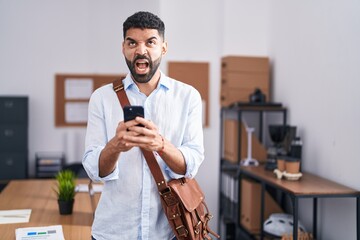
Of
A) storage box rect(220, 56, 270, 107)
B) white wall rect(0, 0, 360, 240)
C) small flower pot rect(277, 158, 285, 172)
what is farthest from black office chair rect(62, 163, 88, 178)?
small flower pot rect(277, 158, 285, 172)

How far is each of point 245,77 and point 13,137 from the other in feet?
7.42

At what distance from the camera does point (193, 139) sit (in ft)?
4.82

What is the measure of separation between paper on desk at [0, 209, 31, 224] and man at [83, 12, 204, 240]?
1.00 m

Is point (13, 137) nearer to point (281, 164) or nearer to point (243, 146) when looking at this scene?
point (243, 146)

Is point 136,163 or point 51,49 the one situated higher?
point 51,49

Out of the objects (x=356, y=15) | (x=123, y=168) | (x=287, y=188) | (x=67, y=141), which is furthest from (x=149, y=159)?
(x=67, y=141)

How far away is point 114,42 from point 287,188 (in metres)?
2.69

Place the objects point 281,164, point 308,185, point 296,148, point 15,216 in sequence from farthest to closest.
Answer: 1. point 296,148
2. point 281,164
3. point 308,185
4. point 15,216

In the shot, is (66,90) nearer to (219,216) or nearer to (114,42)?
(114,42)

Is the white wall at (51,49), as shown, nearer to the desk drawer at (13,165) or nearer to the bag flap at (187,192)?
the desk drawer at (13,165)

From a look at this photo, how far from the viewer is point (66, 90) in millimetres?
4613

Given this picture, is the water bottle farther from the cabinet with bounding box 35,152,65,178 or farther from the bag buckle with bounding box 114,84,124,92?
the cabinet with bounding box 35,152,65,178

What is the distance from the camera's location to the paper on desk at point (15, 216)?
2.30 meters

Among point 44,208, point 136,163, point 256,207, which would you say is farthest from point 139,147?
point 256,207
